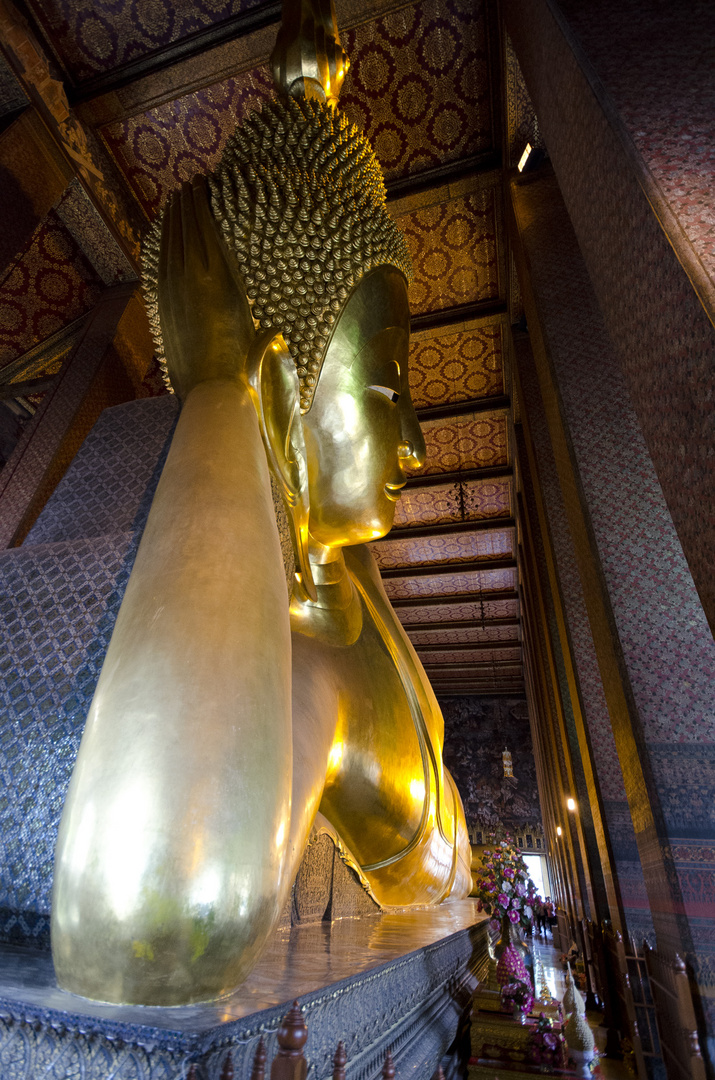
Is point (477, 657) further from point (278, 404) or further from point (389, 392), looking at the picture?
point (278, 404)

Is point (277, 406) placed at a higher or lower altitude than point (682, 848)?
higher

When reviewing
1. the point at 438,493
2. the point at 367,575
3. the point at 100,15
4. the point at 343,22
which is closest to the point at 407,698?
the point at 367,575

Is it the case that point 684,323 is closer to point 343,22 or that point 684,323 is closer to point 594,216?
point 594,216

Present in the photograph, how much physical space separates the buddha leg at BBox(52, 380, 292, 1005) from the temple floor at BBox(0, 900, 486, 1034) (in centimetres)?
2

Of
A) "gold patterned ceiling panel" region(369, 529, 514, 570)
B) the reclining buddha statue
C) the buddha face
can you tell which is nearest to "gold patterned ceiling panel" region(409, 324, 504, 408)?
"gold patterned ceiling panel" region(369, 529, 514, 570)

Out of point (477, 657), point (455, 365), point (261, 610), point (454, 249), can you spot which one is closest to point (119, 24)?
point (454, 249)

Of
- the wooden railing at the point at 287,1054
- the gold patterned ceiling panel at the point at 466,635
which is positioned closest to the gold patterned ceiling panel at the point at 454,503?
the gold patterned ceiling panel at the point at 466,635

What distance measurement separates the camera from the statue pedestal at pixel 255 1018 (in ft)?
1.42

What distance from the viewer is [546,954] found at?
24.0ft

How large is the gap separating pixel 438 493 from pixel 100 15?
4.62 metres

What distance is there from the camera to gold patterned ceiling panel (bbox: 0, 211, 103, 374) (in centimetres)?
383

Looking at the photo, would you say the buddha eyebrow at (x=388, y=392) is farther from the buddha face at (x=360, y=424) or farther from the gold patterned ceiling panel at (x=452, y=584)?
the gold patterned ceiling panel at (x=452, y=584)

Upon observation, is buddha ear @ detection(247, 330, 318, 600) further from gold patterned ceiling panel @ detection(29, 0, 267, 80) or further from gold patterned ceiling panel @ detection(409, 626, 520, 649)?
gold patterned ceiling panel @ detection(409, 626, 520, 649)

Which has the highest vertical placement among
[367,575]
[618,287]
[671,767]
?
[618,287]
